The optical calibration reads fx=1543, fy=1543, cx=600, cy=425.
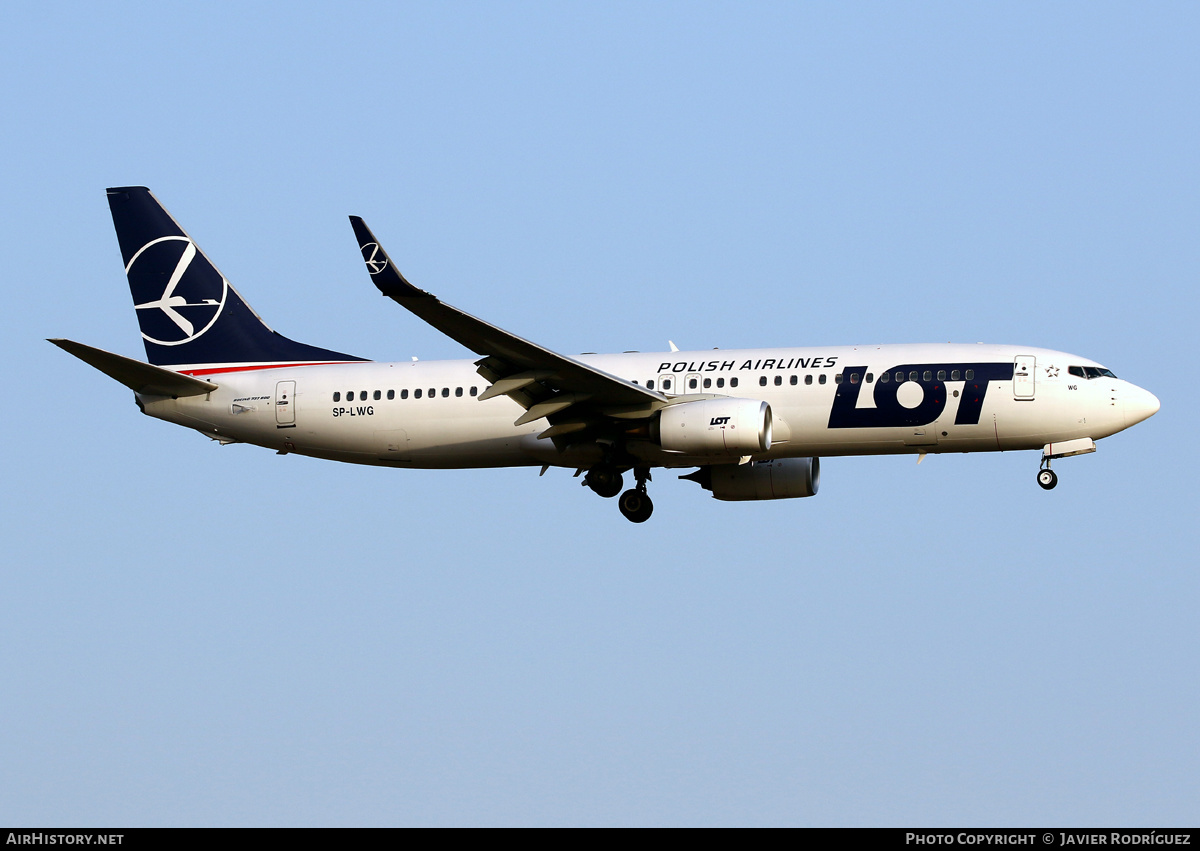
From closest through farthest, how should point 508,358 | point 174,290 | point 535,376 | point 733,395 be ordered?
point 508,358, point 535,376, point 733,395, point 174,290

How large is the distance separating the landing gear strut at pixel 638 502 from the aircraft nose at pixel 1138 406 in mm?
12395

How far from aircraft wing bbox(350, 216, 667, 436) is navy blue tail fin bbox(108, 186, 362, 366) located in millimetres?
7320

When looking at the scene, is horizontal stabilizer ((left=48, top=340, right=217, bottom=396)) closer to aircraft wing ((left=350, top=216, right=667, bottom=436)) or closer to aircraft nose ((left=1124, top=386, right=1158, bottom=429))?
A: aircraft wing ((left=350, top=216, right=667, bottom=436))

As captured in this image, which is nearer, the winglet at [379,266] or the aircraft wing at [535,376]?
the winglet at [379,266]

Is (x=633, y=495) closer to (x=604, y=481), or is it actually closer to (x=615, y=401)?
(x=604, y=481)

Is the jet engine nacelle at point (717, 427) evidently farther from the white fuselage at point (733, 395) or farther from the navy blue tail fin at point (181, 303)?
the navy blue tail fin at point (181, 303)

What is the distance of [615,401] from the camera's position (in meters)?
38.2

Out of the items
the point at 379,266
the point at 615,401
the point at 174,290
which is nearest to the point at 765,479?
the point at 615,401

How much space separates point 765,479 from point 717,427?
5949mm

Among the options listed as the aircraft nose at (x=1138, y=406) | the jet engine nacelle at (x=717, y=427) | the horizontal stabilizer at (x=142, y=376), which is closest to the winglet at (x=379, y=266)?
the jet engine nacelle at (x=717, y=427)

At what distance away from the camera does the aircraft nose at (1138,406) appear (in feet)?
125

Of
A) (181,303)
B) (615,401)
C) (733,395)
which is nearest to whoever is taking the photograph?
(615,401)
